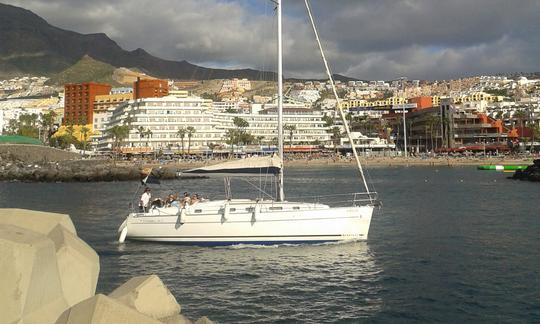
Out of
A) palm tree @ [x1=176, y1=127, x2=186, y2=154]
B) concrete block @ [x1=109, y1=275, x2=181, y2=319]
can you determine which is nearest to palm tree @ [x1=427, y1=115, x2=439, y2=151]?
palm tree @ [x1=176, y1=127, x2=186, y2=154]

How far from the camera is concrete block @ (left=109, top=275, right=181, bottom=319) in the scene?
833 cm

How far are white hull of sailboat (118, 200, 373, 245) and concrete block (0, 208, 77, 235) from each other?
1448cm

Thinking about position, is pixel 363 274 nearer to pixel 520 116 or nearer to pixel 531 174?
pixel 531 174

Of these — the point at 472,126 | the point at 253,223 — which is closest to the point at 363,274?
the point at 253,223

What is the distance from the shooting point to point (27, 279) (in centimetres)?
667

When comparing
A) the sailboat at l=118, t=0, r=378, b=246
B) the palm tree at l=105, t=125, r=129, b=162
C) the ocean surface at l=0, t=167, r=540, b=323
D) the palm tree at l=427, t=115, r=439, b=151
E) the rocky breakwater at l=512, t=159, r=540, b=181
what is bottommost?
the ocean surface at l=0, t=167, r=540, b=323

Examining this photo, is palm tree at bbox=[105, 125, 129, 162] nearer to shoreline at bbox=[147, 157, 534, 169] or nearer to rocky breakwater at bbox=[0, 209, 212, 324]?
shoreline at bbox=[147, 157, 534, 169]

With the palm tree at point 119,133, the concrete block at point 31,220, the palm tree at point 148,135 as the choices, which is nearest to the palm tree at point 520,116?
the palm tree at point 148,135

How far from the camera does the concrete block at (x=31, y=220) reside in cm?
841

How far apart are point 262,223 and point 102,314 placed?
17421mm

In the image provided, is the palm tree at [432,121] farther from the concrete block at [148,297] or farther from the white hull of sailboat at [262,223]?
the concrete block at [148,297]

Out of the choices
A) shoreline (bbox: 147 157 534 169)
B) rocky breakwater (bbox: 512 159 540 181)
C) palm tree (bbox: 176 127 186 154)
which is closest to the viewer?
rocky breakwater (bbox: 512 159 540 181)

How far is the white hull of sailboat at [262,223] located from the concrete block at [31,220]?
14.5 metres

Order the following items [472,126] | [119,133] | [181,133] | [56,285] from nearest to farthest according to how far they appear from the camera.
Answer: [56,285] < [119,133] < [472,126] < [181,133]
